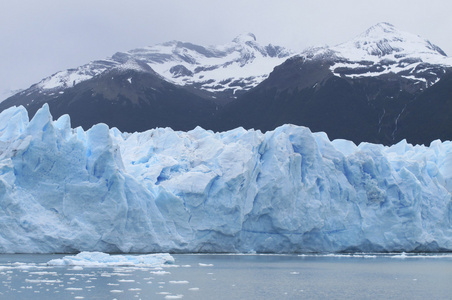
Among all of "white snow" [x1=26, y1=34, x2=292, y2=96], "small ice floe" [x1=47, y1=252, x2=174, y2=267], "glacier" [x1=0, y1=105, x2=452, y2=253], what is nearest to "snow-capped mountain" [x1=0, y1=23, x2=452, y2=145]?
"white snow" [x1=26, y1=34, x2=292, y2=96]

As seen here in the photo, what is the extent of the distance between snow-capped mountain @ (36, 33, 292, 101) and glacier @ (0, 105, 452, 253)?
4813 cm

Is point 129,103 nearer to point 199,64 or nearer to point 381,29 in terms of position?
point 381,29

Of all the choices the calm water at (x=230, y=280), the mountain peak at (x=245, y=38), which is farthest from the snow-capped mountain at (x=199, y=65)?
the calm water at (x=230, y=280)

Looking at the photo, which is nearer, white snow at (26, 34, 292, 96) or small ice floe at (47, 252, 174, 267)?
small ice floe at (47, 252, 174, 267)

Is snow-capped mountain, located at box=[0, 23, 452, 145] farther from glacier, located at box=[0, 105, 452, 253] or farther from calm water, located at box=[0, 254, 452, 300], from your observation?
calm water, located at box=[0, 254, 452, 300]

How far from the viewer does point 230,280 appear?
18.9m

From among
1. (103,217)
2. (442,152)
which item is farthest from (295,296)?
(442,152)

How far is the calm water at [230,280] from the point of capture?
15641 mm

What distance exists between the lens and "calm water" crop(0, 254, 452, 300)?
15.6 m

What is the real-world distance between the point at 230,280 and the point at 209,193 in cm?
848

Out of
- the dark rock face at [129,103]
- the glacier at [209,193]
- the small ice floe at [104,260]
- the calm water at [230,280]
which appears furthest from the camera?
the dark rock face at [129,103]

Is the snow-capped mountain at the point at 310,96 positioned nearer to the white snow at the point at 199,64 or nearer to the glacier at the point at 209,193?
the white snow at the point at 199,64

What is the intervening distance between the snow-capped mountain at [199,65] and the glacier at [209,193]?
48.1 m

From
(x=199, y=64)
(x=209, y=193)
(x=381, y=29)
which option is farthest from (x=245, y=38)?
(x=209, y=193)
